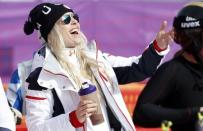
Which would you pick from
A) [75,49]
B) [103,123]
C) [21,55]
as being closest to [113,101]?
[103,123]

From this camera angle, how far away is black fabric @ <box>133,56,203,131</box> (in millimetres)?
3248

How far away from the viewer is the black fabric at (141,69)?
3982mm

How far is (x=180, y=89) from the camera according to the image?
328cm

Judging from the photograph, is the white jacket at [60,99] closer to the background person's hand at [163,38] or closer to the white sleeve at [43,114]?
the white sleeve at [43,114]

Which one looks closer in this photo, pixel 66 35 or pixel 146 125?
pixel 146 125

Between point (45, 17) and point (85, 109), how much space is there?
30.3 inches

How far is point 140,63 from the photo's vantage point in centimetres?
402

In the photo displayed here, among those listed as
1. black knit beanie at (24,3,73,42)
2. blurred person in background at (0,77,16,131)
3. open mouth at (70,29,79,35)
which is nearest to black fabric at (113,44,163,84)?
open mouth at (70,29,79,35)

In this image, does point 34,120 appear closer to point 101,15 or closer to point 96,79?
point 96,79

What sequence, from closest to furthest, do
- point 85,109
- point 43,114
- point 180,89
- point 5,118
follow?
point 5,118 < point 180,89 < point 85,109 < point 43,114

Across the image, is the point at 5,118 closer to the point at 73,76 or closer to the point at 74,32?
the point at 73,76

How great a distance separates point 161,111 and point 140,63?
0.81 m

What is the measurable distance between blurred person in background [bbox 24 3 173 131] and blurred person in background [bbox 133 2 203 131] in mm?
354

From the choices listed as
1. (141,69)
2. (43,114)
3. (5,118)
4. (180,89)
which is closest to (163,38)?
(141,69)
